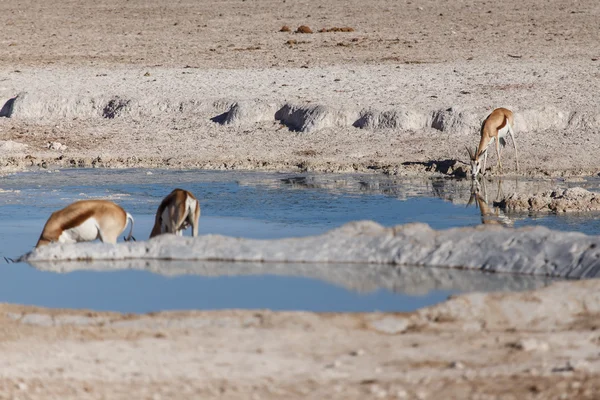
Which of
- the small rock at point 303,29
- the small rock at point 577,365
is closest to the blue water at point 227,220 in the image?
the small rock at point 577,365

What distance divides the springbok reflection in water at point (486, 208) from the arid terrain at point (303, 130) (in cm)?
87

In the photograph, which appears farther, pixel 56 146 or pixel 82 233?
pixel 56 146

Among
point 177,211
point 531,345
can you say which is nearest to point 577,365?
point 531,345

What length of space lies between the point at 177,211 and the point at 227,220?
2.23 m

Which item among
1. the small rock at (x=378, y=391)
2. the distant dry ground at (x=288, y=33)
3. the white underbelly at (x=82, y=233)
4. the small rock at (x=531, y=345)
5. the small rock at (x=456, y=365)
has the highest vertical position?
the distant dry ground at (x=288, y=33)

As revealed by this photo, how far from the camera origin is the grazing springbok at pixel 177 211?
28.9 feet

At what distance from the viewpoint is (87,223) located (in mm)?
8641

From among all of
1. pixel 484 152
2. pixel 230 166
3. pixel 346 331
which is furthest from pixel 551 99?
pixel 346 331

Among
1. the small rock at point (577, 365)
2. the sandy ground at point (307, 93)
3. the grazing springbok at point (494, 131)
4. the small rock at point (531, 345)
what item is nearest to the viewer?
the small rock at point (577, 365)

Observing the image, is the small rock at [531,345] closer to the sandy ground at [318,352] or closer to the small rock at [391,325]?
the sandy ground at [318,352]

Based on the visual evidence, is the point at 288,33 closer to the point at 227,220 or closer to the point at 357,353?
the point at 227,220

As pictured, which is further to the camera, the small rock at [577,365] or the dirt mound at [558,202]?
the dirt mound at [558,202]

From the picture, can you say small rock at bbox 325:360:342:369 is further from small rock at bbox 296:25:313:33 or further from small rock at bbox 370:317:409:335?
small rock at bbox 296:25:313:33

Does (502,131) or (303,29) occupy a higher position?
(303,29)
